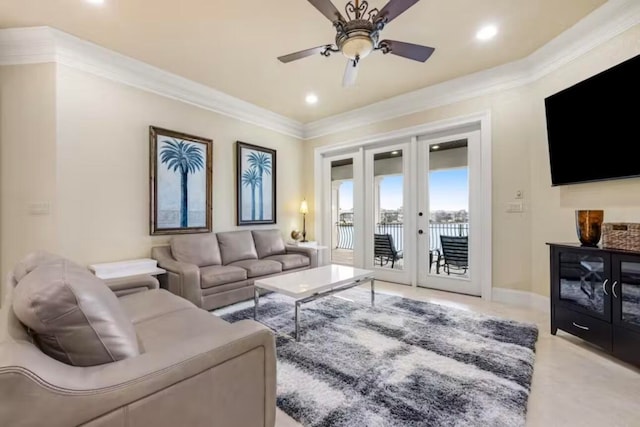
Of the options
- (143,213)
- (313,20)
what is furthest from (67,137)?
(313,20)

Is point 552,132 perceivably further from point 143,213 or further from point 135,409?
point 143,213

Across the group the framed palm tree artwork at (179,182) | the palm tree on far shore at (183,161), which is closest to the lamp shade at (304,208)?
the framed palm tree artwork at (179,182)

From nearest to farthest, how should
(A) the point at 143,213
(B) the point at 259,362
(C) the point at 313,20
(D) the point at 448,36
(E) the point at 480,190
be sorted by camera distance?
(B) the point at 259,362 < (C) the point at 313,20 < (D) the point at 448,36 < (A) the point at 143,213 < (E) the point at 480,190

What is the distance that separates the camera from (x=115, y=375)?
2.96 feet

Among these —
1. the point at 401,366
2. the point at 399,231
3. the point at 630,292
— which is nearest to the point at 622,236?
the point at 630,292

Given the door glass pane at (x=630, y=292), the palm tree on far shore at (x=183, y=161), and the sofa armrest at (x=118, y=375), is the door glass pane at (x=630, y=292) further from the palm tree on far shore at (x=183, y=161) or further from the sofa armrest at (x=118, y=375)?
the palm tree on far shore at (x=183, y=161)

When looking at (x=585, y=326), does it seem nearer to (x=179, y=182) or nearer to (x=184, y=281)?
(x=184, y=281)

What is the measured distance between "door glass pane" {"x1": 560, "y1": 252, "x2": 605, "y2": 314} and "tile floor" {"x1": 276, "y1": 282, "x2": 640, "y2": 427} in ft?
1.21

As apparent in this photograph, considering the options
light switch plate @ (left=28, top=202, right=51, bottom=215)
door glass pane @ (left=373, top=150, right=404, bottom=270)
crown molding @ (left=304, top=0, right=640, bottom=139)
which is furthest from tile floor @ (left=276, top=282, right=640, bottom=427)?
light switch plate @ (left=28, top=202, right=51, bottom=215)

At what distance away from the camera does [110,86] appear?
3.20m

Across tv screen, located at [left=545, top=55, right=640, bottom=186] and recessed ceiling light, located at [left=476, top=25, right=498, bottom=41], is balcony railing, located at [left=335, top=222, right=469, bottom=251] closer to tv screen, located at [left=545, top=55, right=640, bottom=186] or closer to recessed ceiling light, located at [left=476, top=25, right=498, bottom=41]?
tv screen, located at [left=545, top=55, right=640, bottom=186]

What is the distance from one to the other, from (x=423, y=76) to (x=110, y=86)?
12.0 feet

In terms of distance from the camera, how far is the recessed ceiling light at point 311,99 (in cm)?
421

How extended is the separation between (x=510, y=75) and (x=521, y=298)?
2.64 metres
